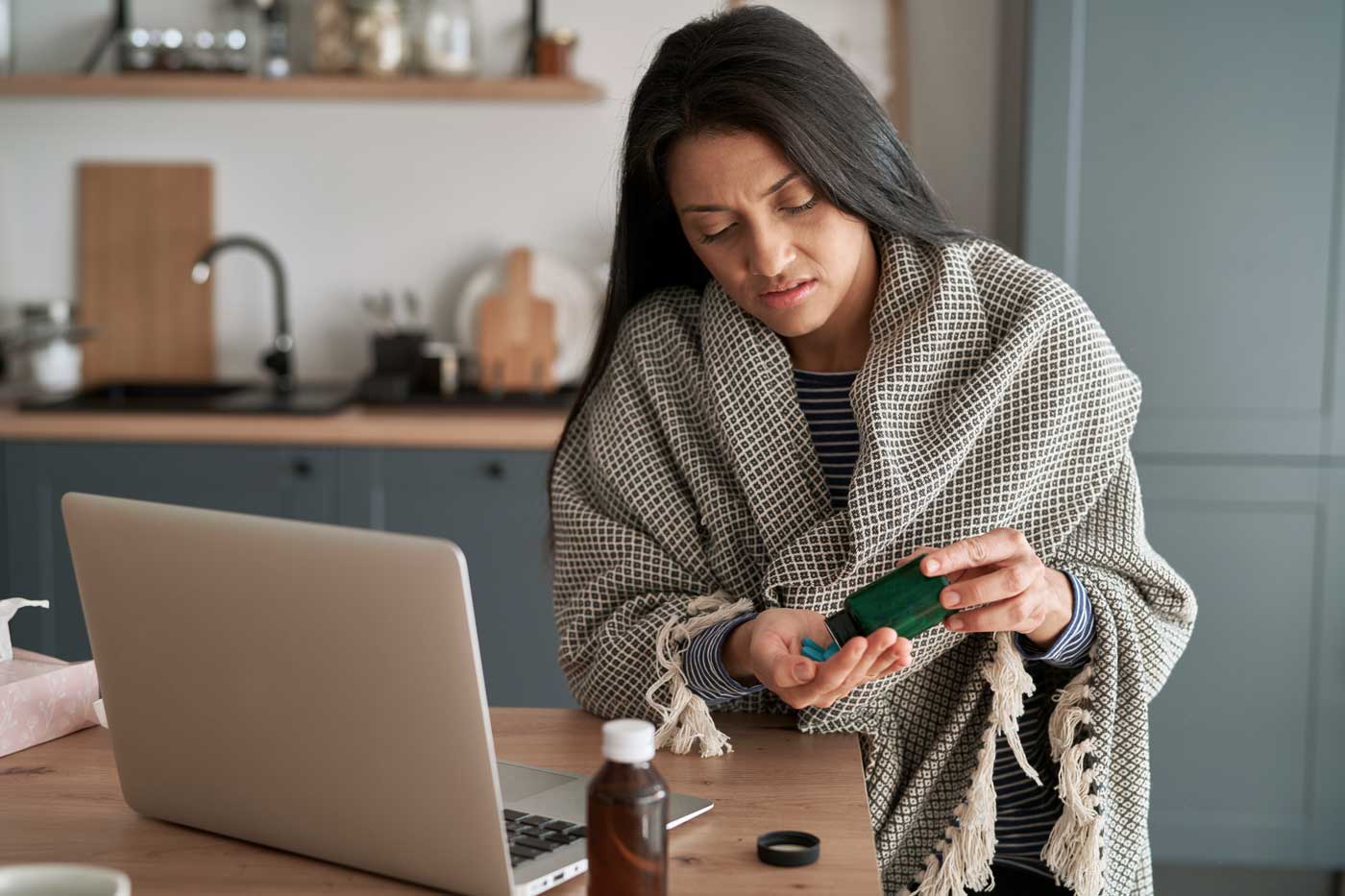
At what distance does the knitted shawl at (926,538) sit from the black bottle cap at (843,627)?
177mm

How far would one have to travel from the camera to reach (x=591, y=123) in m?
3.39

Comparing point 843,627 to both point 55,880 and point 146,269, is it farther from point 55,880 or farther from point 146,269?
point 146,269

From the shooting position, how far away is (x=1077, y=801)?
51.2 inches

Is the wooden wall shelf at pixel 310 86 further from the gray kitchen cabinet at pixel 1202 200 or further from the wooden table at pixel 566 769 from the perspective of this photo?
the wooden table at pixel 566 769

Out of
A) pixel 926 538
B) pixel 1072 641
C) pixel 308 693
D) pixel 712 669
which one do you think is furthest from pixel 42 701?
pixel 1072 641

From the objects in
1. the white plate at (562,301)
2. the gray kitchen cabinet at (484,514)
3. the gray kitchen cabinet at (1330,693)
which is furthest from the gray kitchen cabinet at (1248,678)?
the white plate at (562,301)

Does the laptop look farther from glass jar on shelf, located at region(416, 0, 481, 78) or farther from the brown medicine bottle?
glass jar on shelf, located at region(416, 0, 481, 78)

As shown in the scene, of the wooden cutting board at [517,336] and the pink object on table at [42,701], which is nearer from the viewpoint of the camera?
the pink object on table at [42,701]

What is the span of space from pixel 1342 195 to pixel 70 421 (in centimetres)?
252

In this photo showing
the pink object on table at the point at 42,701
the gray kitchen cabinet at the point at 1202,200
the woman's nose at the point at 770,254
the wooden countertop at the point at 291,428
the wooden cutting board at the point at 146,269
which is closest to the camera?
the pink object on table at the point at 42,701

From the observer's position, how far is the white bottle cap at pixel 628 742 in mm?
824

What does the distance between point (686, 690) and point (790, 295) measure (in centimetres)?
40

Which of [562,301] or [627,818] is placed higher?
[562,301]

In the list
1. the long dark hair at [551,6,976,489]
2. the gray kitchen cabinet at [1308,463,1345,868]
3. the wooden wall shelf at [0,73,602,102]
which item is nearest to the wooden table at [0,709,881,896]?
the long dark hair at [551,6,976,489]
